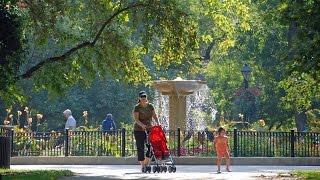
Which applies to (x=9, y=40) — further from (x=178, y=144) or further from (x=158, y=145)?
(x=178, y=144)

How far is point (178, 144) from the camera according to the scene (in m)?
28.5

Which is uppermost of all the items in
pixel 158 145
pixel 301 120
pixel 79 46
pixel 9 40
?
pixel 79 46

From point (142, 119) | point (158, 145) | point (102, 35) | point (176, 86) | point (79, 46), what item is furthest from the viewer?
point (176, 86)

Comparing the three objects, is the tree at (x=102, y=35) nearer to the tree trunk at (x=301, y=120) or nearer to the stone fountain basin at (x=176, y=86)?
the stone fountain basin at (x=176, y=86)

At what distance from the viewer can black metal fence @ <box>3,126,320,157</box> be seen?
29.1 meters

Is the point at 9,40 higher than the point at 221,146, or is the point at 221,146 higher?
the point at 9,40

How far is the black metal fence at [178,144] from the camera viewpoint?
29141 millimetres

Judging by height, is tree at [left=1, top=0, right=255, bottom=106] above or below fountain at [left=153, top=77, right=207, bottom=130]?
above

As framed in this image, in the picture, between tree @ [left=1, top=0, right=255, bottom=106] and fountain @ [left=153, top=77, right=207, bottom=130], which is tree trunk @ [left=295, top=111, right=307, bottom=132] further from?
tree @ [left=1, top=0, right=255, bottom=106]

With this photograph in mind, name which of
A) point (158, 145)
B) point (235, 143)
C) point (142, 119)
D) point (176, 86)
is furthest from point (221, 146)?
point (176, 86)

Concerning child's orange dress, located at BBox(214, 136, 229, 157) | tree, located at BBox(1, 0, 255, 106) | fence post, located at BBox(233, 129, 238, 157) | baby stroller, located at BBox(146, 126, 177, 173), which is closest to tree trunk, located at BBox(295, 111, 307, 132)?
fence post, located at BBox(233, 129, 238, 157)

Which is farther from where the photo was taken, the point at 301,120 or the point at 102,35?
the point at 301,120

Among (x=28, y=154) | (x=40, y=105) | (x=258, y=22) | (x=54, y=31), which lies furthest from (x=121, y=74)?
(x=40, y=105)

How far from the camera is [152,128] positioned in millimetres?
20016
